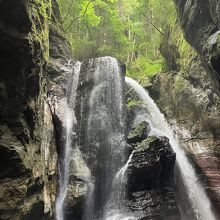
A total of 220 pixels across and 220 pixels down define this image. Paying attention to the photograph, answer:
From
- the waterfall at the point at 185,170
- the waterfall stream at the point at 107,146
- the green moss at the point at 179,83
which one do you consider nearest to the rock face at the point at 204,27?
the green moss at the point at 179,83

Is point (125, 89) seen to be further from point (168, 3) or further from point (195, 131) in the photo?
point (168, 3)

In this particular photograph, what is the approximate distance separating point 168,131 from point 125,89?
12.8 feet

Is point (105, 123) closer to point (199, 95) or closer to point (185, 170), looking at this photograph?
point (185, 170)

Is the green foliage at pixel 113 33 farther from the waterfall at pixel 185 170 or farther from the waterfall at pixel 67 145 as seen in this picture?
the waterfall at pixel 67 145

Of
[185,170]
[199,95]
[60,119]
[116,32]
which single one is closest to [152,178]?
[185,170]

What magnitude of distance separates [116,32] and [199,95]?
45.7ft

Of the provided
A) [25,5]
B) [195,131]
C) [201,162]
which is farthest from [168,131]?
[25,5]

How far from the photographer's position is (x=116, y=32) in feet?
96.9

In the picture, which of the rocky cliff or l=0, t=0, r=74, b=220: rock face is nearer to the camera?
l=0, t=0, r=74, b=220: rock face

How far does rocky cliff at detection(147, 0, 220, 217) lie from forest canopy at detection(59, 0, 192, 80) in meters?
5.49

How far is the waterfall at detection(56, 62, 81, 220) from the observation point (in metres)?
13.1

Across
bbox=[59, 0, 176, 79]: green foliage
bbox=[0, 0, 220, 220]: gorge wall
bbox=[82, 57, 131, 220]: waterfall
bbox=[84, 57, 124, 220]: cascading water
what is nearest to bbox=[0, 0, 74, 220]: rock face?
bbox=[0, 0, 220, 220]: gorge wall

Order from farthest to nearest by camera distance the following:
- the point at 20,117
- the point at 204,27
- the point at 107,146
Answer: the point at 107,146 → the point at 204,27 → the point at 20,117

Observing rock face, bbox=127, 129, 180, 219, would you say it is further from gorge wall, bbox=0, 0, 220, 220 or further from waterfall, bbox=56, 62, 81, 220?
waterfall, bbox=56, 62, 81, 220
